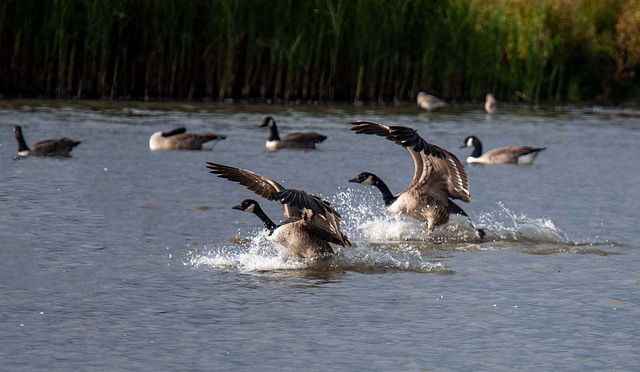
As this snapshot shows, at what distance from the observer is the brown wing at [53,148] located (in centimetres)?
1753

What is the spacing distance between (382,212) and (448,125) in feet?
42.2

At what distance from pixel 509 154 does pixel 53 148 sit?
824 centimetres

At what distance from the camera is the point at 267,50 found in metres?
29.8

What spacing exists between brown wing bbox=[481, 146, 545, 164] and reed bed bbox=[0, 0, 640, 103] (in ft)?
34.9

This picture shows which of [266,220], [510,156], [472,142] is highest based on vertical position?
[472,142]

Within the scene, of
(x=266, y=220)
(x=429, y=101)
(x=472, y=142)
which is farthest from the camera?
(x=429, y=101)

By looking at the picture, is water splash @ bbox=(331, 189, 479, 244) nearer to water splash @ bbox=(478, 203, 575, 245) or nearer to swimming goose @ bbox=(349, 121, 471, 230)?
swimming goose @ bbox=(349, 121, 471, 230)

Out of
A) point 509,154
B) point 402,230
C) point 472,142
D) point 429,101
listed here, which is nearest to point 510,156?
point 509,154

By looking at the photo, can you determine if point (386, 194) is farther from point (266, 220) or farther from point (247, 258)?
point (247, 258)

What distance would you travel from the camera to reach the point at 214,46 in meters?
28.9

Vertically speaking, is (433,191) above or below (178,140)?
above

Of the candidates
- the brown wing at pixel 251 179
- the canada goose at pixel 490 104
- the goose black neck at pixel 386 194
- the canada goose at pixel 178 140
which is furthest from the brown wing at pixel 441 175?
the canada goose at pixel 490 104

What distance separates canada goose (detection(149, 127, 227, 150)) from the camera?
1956 cm

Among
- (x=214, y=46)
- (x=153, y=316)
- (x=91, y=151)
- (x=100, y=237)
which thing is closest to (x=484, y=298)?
(x=153, y=316)
